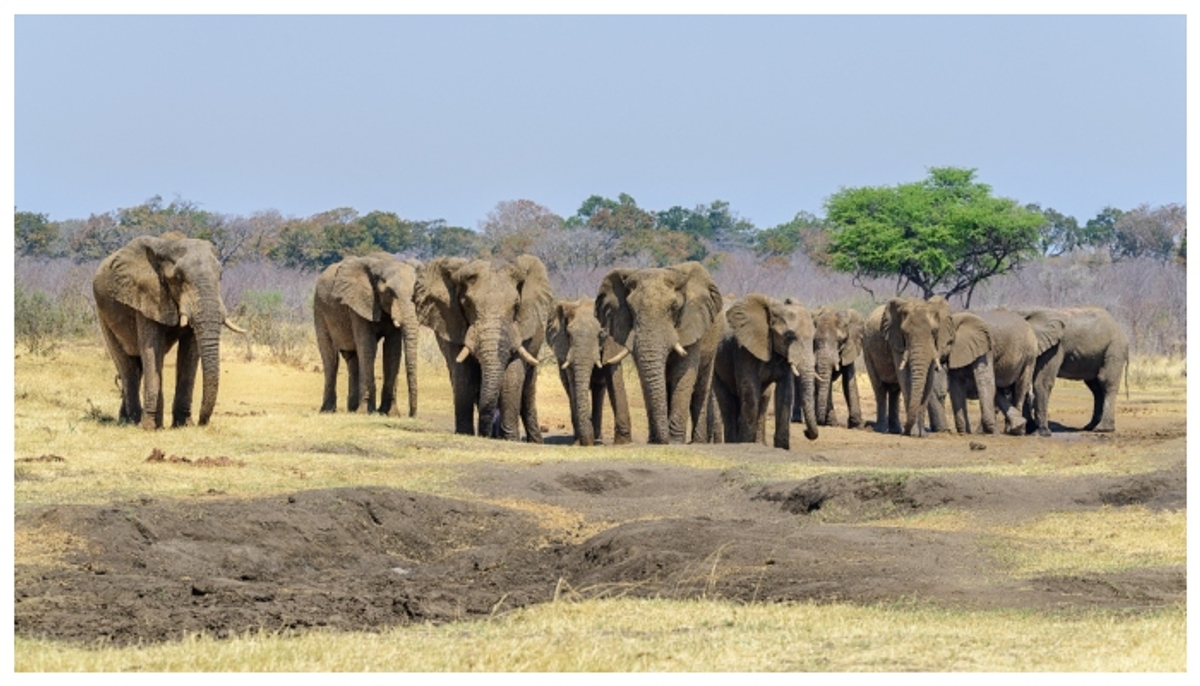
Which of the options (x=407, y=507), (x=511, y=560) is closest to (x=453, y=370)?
(x=407, y=507)

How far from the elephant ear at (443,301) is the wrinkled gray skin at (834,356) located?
4575 mm

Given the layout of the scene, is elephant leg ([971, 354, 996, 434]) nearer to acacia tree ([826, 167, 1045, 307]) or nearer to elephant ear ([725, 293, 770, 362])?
elephant ear ([725, 293, 770, 362])

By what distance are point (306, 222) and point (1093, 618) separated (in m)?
71.2

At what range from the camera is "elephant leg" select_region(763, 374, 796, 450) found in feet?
77.4

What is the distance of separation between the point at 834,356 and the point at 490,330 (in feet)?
19.8

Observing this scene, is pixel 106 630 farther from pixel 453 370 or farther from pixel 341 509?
pixel 453 370

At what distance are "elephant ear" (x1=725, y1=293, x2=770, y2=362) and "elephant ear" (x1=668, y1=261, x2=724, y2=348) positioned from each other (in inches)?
22.3

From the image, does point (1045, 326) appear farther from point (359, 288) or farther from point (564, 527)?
point (564, 527)

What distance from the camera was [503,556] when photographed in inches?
547

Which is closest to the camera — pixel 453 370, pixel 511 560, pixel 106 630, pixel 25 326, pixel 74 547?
pixel 106 630

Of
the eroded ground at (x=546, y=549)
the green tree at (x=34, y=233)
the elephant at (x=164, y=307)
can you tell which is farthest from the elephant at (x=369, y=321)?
the green tree at (x=34, y=233)

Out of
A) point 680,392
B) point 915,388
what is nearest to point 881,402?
point 915,388

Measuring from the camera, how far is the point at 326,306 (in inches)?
1054

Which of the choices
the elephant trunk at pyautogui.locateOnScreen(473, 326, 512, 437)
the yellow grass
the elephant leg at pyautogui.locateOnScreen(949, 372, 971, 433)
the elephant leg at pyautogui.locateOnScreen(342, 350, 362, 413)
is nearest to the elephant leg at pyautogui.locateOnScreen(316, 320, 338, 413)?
the elephant leg at pyautogui.locateOnScreen(342, 350, 362, 413)
